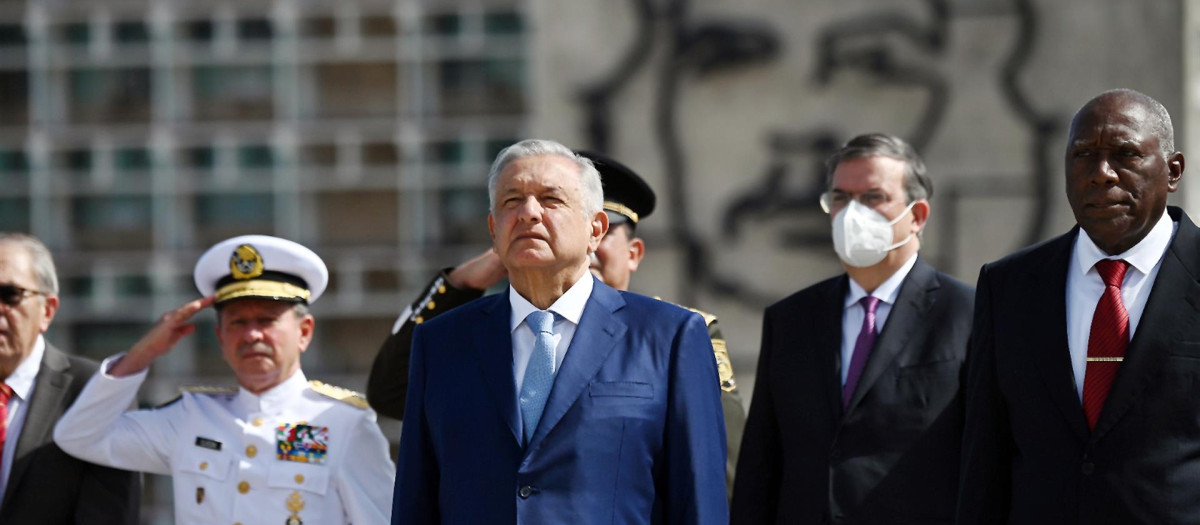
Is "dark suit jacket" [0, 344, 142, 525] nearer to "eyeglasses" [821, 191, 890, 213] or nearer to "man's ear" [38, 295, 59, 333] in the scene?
"man's ear" [38, 295, 59, 333]

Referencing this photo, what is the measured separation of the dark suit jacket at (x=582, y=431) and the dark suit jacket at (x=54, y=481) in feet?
4.76

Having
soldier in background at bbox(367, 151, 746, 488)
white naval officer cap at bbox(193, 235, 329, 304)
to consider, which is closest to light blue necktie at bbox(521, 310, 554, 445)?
soldier in background at bbox(367, 151, 746, 488)

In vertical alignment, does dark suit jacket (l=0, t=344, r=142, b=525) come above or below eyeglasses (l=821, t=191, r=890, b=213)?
below

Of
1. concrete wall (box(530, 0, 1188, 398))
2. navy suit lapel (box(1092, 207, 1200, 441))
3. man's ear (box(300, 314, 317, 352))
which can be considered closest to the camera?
navy suit lapel (box(1092, 207, 1200, 441))

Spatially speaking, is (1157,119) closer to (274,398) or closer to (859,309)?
(859,309)

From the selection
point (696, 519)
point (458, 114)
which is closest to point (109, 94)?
point (458, 114)

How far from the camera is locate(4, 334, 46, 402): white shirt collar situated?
4.32 metres

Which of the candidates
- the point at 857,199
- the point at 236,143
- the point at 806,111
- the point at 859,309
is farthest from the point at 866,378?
the point at 236,143

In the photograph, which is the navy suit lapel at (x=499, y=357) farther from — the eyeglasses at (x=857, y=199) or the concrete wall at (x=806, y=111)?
the concrete wall at (x=806, y=111)

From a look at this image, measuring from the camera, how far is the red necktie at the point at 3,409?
427 centimetres

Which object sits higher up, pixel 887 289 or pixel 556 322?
pixel 887 289

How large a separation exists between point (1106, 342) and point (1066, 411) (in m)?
0.14

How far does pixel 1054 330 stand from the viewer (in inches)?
126

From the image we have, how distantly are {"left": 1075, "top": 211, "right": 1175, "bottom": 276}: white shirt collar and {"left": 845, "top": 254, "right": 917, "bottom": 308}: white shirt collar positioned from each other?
866mm
